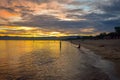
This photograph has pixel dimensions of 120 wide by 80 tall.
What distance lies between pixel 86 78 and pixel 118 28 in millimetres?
134380

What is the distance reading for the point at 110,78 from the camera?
18.5 metres

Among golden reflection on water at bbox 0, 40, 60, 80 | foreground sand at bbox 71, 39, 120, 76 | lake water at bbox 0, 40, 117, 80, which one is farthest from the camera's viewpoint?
foreground sand at bbox 71, 39, 120, 76

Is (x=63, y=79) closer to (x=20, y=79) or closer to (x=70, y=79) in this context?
(x=70, y=79)

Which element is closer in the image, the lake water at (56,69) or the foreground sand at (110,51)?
the lake water at (56,69)

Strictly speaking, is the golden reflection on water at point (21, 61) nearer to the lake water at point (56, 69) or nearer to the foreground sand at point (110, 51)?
the lake water at point (56, 69)

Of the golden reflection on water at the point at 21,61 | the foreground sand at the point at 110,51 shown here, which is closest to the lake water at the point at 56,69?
the golden reflection on water at the point at 21,61

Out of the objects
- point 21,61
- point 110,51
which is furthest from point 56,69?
point 110,51

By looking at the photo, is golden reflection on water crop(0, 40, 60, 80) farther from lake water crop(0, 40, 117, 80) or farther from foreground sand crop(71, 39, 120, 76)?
foreground sand crop(71, 39, 120, 76)

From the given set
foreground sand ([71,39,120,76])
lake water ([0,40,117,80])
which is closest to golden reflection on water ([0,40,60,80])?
lake water ([0,40,117,80])

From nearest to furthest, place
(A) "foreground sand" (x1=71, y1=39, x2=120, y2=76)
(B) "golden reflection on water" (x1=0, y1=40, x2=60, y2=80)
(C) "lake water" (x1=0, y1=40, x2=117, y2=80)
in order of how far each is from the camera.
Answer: (C) "lake water" (x1=0, y1=40, x2=117, y2=80) → (B) "golden reflection on water" (x1=0, y1=40, x2=60, y2=80) → (A) "foreground sand" (x1=71, y1=39, x2=120, y2=76)

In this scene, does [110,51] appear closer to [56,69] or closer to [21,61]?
[21,61]

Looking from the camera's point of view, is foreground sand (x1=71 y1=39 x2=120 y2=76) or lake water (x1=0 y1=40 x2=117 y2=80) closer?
lake water (x1=0 y1=40 x2=117 y2=80)

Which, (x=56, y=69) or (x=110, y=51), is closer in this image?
(x=56, y=69)

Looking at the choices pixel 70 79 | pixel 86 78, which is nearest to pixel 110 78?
pixel 86 78
